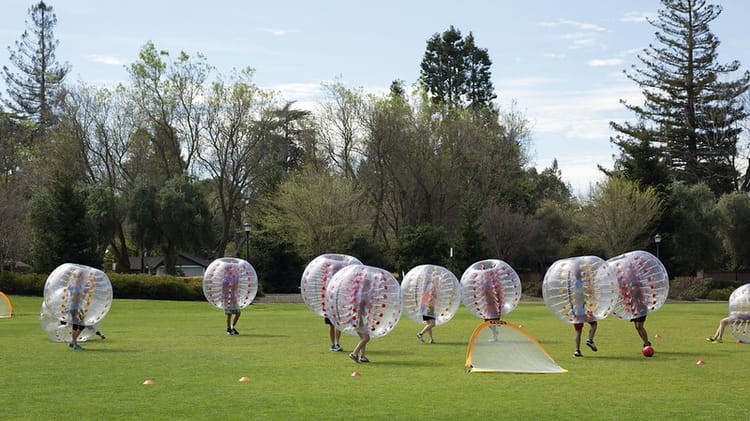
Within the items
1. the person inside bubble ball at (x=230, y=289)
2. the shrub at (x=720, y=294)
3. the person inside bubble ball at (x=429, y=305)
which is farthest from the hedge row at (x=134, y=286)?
the shrub at (x=720, y=294)

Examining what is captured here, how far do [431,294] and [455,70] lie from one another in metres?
68.4

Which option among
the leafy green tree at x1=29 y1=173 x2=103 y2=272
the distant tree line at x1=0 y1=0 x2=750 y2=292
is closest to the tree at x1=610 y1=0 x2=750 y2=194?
the distant tree line at x1=0 y1=0 x2=750 y2=292

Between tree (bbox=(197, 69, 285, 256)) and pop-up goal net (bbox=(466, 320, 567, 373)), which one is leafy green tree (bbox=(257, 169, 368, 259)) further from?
pop-up goal net (bbox=(466, 320, 567, 373))

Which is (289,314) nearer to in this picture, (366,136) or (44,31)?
(366,136)

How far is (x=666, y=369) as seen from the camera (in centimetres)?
1783

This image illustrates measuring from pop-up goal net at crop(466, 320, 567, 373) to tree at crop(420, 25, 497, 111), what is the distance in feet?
237

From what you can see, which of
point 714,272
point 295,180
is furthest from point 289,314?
point 714,272

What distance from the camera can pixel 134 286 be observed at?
50.7 metres

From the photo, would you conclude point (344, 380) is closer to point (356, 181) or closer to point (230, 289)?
point (230, 289)

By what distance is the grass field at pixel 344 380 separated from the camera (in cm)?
1267

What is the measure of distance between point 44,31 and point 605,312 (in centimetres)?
8363

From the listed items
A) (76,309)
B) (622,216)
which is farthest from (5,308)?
(622,216)

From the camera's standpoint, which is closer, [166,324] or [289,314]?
[166,324]

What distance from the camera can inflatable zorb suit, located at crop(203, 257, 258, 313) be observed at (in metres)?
26.7
